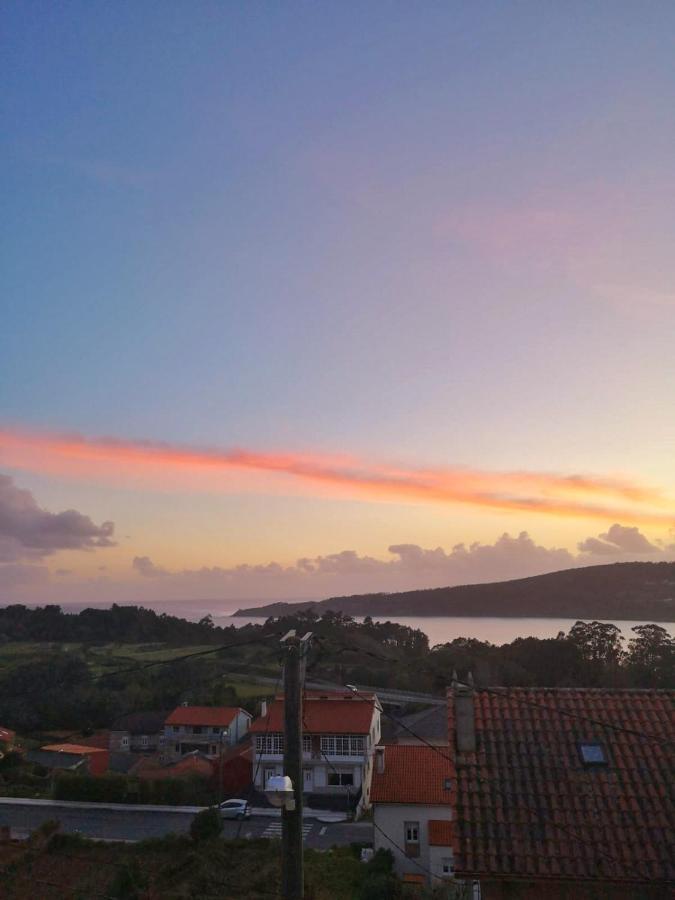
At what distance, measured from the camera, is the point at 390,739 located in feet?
142

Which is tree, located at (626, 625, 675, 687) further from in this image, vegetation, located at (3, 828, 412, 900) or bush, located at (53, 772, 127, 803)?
bush, located at (53, 772, 127, 803)

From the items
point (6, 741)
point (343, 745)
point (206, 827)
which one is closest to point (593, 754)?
point (206, 827)

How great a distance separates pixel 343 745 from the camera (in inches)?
1451

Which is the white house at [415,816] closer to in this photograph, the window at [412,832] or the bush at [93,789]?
the window at [412,832]

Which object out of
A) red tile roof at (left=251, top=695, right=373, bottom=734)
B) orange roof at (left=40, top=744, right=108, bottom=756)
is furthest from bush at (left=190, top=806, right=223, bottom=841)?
orange roof at (left=40, top=744, right=108, bottom=756)

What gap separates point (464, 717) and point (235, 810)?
20028 mm

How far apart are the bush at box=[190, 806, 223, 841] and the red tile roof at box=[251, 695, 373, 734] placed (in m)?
12.1

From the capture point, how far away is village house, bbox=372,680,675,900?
1012 cm

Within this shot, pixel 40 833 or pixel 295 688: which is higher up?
pixel 295 688

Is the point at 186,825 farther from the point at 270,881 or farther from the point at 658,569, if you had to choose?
the point at 658,569

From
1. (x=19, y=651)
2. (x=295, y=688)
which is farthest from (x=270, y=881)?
(x=19, y=651)

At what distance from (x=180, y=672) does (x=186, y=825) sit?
36.8 metres

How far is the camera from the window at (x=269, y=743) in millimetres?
36438

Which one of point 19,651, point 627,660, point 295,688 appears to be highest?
point 295,688
